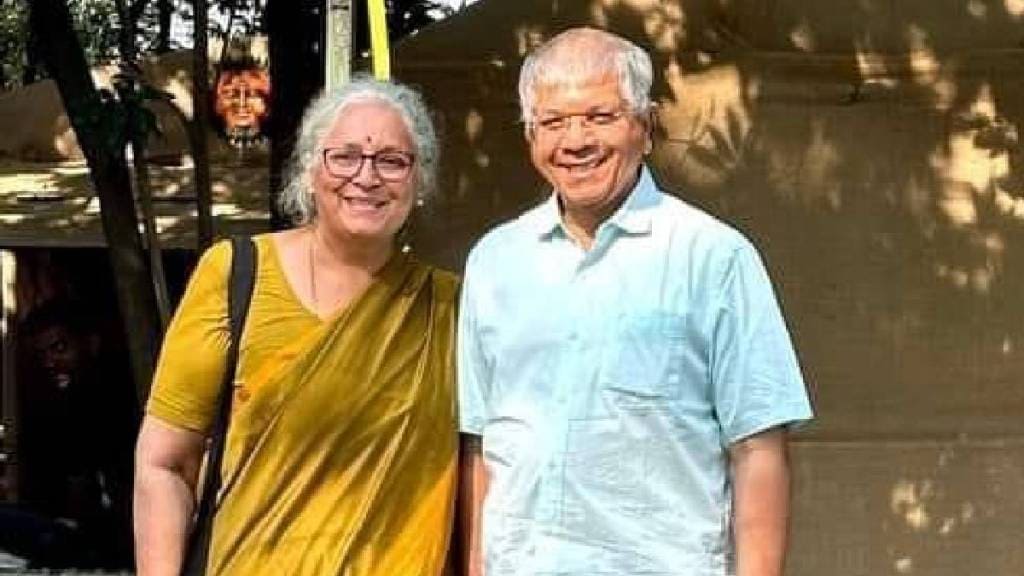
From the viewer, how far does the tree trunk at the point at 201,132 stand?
237 inches

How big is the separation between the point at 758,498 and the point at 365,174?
2.36 feet

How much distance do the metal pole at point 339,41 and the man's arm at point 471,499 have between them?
840 mm

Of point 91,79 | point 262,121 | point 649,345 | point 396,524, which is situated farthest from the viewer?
point 262,121

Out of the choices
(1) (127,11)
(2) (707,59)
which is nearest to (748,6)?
(2) (707,59)

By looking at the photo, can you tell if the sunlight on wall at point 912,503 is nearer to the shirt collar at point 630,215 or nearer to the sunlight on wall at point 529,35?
the sunlight on wall at point 529,35

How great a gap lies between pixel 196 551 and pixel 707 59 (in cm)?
334

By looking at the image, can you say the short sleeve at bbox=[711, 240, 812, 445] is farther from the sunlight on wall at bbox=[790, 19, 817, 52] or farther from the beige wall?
the sunlight on wall at bbox=[790, 19, 817, 52]

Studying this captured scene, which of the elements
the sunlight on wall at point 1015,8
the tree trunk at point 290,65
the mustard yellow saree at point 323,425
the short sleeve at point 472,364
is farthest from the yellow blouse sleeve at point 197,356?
the sunlight on wall at point 1015,8

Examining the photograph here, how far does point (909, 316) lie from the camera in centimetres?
582

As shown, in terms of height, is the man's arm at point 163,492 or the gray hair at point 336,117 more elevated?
the gray hair at point 336,117

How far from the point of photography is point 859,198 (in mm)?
5828

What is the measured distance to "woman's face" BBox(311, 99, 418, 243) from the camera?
2766mm

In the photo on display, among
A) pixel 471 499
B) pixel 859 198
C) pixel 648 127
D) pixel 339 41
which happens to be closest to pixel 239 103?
pixel 859 198

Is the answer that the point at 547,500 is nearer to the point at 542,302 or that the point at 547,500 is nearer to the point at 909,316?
the point at 542,302
